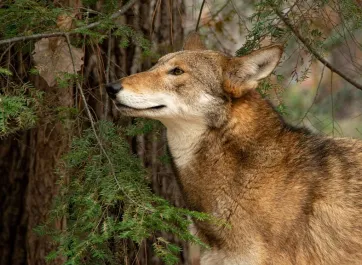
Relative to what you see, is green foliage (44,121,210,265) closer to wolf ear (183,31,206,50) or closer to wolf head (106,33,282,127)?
wolf head (106,33,282,127)

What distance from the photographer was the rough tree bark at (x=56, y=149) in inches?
245

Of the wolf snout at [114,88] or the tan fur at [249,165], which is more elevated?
the wolf snout at [114,88]

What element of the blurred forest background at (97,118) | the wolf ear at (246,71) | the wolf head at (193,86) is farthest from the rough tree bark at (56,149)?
the wolf ear at (246,71)

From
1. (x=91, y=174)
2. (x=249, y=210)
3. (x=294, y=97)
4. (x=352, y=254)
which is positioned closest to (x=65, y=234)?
(x=91, y=174)

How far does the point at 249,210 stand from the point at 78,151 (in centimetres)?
126

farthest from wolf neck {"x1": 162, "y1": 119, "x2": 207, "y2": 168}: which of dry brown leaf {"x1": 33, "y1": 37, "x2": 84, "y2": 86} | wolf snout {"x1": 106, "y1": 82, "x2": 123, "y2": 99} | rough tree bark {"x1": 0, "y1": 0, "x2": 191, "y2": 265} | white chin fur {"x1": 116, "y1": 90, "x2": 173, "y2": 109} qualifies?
rough tree bark {"x1": 0, "y1": 0, "x2": 191, "y2": 265}

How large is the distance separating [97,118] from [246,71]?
64.0 inches

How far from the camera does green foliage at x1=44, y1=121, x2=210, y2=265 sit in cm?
426

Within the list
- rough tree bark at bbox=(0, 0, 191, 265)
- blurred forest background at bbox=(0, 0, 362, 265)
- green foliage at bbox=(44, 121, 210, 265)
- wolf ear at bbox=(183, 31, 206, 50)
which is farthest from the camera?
rough tree bark at bbox=(0, 0, 191, 265)

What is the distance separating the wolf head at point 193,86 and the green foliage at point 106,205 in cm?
40

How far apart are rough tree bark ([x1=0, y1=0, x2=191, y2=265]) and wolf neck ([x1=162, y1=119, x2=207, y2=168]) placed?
2.97 feet

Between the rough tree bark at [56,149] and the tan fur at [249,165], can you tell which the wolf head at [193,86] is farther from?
the rough tree bark at [56,149]

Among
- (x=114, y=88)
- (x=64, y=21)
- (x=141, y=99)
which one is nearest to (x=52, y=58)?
(x=64, y=21)

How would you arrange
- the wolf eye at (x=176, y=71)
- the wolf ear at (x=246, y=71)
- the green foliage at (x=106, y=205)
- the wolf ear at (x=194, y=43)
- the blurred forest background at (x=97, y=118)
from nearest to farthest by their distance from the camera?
the green foliage at (x=106, y=205) < the blurred forest background at (x=97, y=118) < the wolf ear at (x=246, y=71) < the wolf eye at (x=176, y=71) < the wolf ear at (x=194, y=43)
